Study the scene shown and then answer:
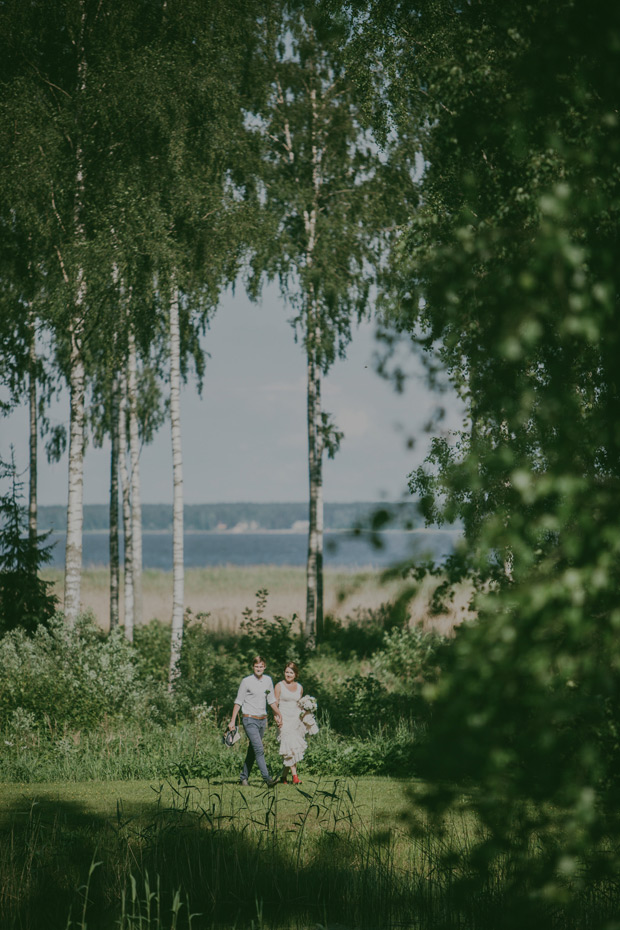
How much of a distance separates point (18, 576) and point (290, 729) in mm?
8039

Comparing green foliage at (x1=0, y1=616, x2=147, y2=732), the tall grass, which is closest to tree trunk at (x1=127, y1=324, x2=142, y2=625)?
green foliage at (x1=0, y1=616, x2=147, y2=732)

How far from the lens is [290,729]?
35.5ft

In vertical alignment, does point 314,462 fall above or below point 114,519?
above

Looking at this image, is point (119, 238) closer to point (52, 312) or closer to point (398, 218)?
point (52, 312)

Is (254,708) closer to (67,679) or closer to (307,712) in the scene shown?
(307,712)

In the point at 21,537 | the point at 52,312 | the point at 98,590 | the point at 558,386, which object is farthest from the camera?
the point at 98,590

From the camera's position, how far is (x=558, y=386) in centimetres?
221

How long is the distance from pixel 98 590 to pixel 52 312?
82.2 feet

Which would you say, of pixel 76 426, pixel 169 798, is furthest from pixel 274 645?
pixel 169 798

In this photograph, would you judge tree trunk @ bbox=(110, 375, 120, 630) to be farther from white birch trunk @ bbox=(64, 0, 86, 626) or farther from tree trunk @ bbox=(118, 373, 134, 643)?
white birch trunk @ bbox=(64, 0, 86, 626)

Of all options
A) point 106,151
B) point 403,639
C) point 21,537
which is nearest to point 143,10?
point 106,151

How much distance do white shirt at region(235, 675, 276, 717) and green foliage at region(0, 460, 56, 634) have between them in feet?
23.0

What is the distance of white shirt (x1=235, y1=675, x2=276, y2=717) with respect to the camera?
1079 cm

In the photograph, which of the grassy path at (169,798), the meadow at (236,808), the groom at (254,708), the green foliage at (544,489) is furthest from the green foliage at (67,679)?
the green foliage at (544,489)
